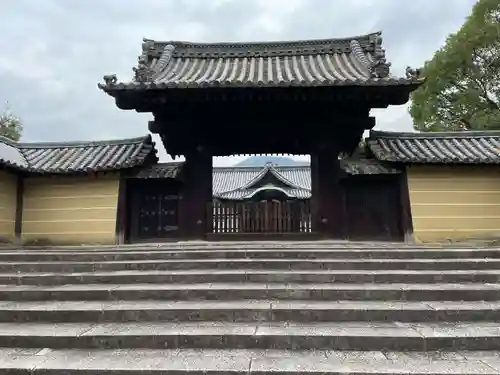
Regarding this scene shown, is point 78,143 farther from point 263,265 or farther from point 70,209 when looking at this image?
point 263,265

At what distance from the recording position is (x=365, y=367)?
135 inches

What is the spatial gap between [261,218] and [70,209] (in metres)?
4.55

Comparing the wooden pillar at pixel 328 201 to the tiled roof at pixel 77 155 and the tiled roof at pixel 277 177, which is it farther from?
the tiled roof at pixel 77 155

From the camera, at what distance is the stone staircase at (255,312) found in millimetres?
3607

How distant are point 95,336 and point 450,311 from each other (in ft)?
12.3

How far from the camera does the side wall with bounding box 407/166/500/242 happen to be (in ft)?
29.3

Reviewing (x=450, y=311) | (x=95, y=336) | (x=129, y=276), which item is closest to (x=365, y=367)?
(x=450, y=311)

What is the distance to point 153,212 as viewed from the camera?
9570 millimetres

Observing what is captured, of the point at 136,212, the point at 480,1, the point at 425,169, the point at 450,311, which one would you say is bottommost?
the point at 450,311

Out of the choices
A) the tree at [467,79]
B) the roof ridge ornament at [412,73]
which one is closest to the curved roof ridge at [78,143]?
the roof ridge ornament at [412,73]

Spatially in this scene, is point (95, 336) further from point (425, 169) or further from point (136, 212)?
point (425, 169)

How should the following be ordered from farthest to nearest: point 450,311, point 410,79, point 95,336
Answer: point 410,79, point 450,311, point 95,336

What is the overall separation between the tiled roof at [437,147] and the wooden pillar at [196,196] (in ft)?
13.0

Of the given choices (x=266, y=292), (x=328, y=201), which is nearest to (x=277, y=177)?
(x=328, y=201)
